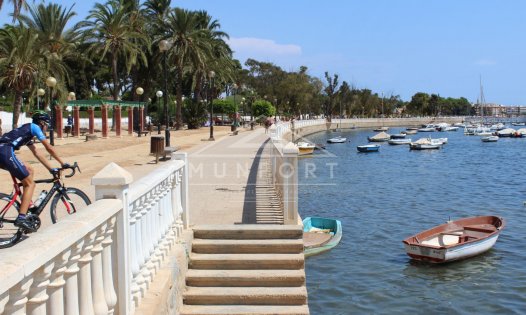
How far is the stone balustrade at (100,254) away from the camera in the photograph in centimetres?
276

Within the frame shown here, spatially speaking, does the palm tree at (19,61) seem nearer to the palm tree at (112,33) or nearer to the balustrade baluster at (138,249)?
the palm tree at (112,33)

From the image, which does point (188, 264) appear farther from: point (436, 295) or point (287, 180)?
point (436, 295)

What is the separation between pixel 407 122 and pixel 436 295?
501ft

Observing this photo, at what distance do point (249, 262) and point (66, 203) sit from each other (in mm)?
2801

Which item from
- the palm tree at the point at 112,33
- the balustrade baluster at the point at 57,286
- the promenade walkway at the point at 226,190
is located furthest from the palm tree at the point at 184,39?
the balustrade baluster at the point at 57,286

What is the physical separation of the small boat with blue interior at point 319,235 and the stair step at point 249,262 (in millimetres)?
6793

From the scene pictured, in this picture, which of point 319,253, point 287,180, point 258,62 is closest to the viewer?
point 287,180

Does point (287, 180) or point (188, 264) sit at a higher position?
point (287, 180)

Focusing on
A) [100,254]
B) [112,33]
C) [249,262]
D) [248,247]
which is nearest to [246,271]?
[249,262]

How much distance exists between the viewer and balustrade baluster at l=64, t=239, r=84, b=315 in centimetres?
345

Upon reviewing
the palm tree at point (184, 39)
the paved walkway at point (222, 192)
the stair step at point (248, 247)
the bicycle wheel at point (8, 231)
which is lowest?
the stair step at point (248, 247)

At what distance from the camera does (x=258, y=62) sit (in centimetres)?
13162

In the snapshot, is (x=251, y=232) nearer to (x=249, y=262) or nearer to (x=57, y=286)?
(x=249, y=262)

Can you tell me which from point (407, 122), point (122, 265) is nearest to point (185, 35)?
point (122, 265)
